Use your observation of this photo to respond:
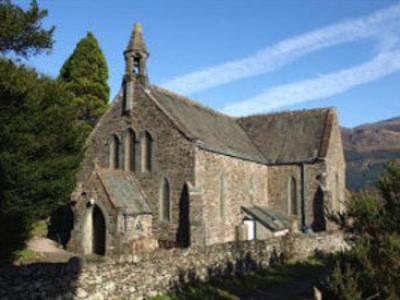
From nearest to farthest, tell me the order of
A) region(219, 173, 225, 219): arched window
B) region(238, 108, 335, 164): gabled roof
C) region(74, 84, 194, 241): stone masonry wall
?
region(74, 84, 194, 241): stone masonry wall, region(219, 173, 225, 219): arched window, region(238, 108, 335, 164): gabled roof

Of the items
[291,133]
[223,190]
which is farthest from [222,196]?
[291,133]

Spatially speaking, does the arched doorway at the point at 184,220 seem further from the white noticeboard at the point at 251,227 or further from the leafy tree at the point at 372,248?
the leafy tree at the point at 372,248

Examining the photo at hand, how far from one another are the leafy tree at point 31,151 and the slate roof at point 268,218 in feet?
47.5

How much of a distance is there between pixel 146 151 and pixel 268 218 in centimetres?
1048

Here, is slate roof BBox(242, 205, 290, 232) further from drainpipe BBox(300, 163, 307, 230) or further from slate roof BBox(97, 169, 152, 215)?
slate roof BBox(97, 169, 152, 215)

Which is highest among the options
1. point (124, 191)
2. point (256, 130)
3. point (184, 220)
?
point (256, 130)

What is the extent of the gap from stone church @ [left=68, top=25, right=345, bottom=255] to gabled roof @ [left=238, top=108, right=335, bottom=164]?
128 mm

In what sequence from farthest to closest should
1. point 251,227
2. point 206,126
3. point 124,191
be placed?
point 206,126, point 251,227, point 124,191

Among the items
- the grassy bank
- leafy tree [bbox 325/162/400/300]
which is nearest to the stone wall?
the grassy bank

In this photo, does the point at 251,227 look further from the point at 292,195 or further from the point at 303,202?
the point at 292,195

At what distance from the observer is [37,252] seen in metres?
25.6

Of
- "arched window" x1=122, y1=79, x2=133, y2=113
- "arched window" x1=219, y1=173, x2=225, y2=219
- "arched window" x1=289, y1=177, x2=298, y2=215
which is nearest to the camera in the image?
"arched window" x1=122, y1=79, x2=133, y2=113

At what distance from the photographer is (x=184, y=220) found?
94.8ft

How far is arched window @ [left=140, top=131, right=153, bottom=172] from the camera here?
102 ft
